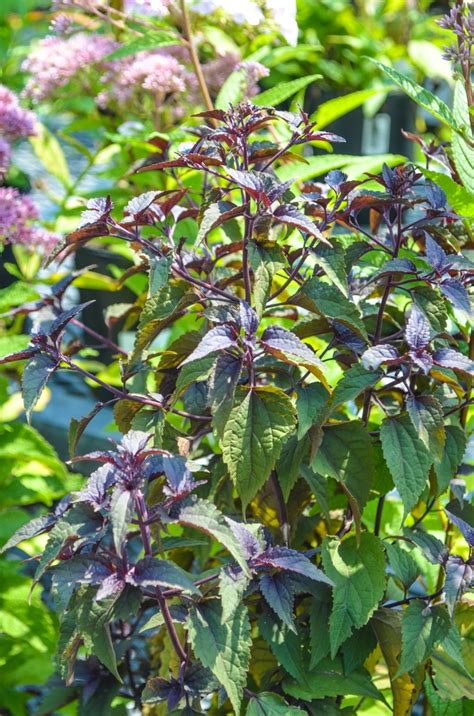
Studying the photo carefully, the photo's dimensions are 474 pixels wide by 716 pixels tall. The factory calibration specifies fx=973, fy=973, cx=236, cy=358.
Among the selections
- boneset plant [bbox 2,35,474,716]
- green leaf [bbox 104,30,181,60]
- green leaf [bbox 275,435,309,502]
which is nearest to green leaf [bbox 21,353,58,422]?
boneset plant [bbox 2,35,474,716]

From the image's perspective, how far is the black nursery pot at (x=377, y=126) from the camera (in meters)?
3.32

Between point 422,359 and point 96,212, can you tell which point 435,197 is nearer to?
point 422,359

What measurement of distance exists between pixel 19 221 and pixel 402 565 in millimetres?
758

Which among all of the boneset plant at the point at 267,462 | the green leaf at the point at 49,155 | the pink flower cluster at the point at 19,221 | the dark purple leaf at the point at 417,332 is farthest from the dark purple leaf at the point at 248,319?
the green leaf at the point at 49,155

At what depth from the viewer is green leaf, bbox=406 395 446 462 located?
0.83 meters

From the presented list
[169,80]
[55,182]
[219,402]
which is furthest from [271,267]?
[55,182]

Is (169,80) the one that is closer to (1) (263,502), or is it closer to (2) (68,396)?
(1) (263,502)

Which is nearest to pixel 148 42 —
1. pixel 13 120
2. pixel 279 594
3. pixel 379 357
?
pixel 13 120

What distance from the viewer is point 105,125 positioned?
2074 millimetres

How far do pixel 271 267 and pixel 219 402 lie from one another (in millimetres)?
131

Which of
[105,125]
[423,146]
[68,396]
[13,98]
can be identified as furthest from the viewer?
[68,396]

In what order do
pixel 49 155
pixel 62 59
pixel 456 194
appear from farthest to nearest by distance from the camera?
pixel 49 155 → pixel 62 59 → pixel 456 194

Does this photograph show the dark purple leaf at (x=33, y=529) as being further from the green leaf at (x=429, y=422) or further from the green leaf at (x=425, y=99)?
the green leaf at (x=425, y=99)

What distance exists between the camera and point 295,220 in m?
0.83
